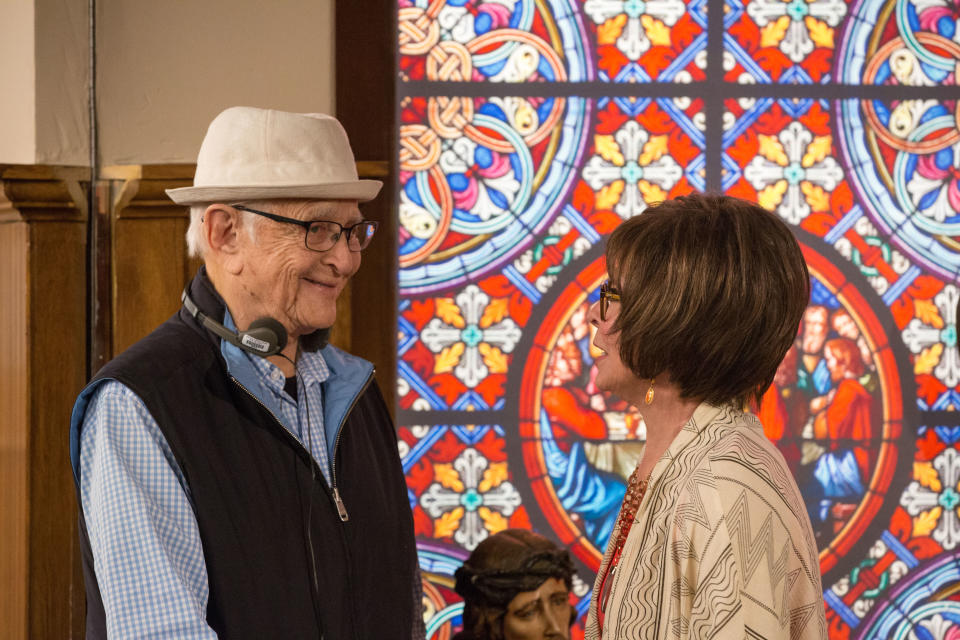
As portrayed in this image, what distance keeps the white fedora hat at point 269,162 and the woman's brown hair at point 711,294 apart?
0.58m

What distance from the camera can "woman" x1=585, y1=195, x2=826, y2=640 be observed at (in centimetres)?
150

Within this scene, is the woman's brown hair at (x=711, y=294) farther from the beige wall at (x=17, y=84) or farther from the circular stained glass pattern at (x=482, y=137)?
the beige wall at (x=17, y=84)

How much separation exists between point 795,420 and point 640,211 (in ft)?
2.57

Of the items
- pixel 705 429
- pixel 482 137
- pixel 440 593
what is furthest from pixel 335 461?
pixel 482 137

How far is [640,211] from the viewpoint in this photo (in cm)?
327

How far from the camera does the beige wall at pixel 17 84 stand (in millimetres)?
2697

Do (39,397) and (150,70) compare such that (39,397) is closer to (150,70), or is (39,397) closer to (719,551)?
(150,70)

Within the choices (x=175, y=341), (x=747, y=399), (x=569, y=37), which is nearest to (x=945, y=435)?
(x=569, y=37)

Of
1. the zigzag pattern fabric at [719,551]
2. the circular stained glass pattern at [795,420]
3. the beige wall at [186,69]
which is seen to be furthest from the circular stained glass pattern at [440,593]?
the zigzag pattern fabric at [719,551]

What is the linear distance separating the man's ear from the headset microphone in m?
0.10

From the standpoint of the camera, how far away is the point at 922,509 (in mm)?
3271

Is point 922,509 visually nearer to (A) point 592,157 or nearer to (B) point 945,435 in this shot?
(B) point 945,435

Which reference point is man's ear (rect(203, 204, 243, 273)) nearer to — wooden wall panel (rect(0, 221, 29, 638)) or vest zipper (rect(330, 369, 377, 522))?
vest zipper (rect(330, 369, 377, 522))

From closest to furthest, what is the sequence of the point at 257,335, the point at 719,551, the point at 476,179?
the point at 719,551, the point at 257,335, the point at 476,179
